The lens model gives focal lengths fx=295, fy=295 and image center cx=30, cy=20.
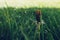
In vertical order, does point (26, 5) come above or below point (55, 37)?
above

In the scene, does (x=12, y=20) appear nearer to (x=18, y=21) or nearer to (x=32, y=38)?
(x=18, y=21)

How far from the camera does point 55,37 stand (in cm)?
379

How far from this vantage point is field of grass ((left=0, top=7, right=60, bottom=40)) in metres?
3.76

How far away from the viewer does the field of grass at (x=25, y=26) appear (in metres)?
3.76

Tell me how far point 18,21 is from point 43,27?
0.35m

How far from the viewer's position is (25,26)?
380 centimetres

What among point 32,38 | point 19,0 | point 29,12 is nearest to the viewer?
point 32,38

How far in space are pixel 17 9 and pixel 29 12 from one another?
203 millimetres

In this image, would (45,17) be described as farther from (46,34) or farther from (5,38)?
(5,38)

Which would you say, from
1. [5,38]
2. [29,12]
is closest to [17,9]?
[29,12]

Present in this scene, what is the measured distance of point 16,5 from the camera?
4449 mm

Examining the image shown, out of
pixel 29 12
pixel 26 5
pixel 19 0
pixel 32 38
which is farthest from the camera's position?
pixel 19 0

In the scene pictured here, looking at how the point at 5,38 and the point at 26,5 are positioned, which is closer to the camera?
the point at 5,38

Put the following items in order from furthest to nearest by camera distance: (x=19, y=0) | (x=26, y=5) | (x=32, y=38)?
1. (x=19, y=0)
2. (x=26, y=5)
3. (x=32, y=38)
